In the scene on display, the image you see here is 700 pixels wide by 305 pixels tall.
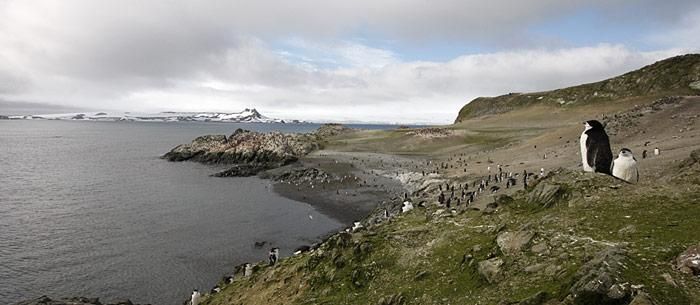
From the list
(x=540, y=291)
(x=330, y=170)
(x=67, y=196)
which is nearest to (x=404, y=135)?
(x=330, y=170)

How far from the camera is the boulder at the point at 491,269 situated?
41.1 ft

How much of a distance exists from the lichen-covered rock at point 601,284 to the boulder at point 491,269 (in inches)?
102

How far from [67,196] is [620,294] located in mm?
70470

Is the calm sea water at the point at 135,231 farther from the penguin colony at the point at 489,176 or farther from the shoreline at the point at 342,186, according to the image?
the penguin colony at the point at 489,176

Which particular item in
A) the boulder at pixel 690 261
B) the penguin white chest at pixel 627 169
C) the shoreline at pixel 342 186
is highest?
the penguin white chest at pixel 627 169

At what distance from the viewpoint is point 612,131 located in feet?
197

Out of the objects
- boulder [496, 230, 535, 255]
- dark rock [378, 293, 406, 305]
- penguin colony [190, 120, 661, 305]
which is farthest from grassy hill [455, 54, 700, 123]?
dark rock [378, 293, 406, 305]

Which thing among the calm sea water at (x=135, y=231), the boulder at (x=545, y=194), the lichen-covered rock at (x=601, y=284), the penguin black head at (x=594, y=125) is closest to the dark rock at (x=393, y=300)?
the lichen-covered rock at (x=601, y=284)

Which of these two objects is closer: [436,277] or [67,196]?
[436,277]

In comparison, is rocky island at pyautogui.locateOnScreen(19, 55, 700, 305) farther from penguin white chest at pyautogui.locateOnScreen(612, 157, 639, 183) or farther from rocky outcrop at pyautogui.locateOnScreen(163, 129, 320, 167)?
rocky outcrop at pyautogui.locateOnScreen(163, 129, 320, 167)

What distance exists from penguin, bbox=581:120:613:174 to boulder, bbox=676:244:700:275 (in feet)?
30.2

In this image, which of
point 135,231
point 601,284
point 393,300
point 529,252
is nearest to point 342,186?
point 135,231

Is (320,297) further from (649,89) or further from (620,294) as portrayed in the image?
(649,89)

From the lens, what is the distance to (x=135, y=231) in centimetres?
Result: 4716
